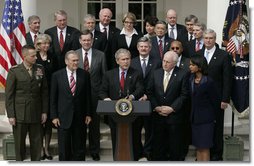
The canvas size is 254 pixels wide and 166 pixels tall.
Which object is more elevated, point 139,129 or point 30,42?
point 30,42

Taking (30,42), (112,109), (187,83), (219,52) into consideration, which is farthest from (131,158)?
(30,42)

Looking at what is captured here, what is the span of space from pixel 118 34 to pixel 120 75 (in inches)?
56.5

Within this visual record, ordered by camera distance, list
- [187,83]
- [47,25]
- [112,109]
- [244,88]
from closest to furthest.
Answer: [112,109] → [187,83] → [244,88] → [47,25]

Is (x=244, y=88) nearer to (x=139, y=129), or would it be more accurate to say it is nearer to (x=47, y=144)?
(x=139, y=129)

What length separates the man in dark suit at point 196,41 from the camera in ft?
30.1

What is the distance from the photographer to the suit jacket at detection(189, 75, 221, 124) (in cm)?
835

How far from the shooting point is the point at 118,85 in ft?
28.0

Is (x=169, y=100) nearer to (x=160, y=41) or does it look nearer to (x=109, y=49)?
(x=160, y=41)

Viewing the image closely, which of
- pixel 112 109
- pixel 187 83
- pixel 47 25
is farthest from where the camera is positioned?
pixel 47 25

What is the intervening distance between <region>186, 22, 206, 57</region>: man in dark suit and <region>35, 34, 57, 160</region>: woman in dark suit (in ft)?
6.89

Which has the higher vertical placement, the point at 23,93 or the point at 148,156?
the point at 23,93

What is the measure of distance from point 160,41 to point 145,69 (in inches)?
24.5

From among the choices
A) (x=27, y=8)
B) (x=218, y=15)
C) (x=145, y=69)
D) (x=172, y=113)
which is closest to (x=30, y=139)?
(x=145, y=69)

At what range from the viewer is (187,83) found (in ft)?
27.9
